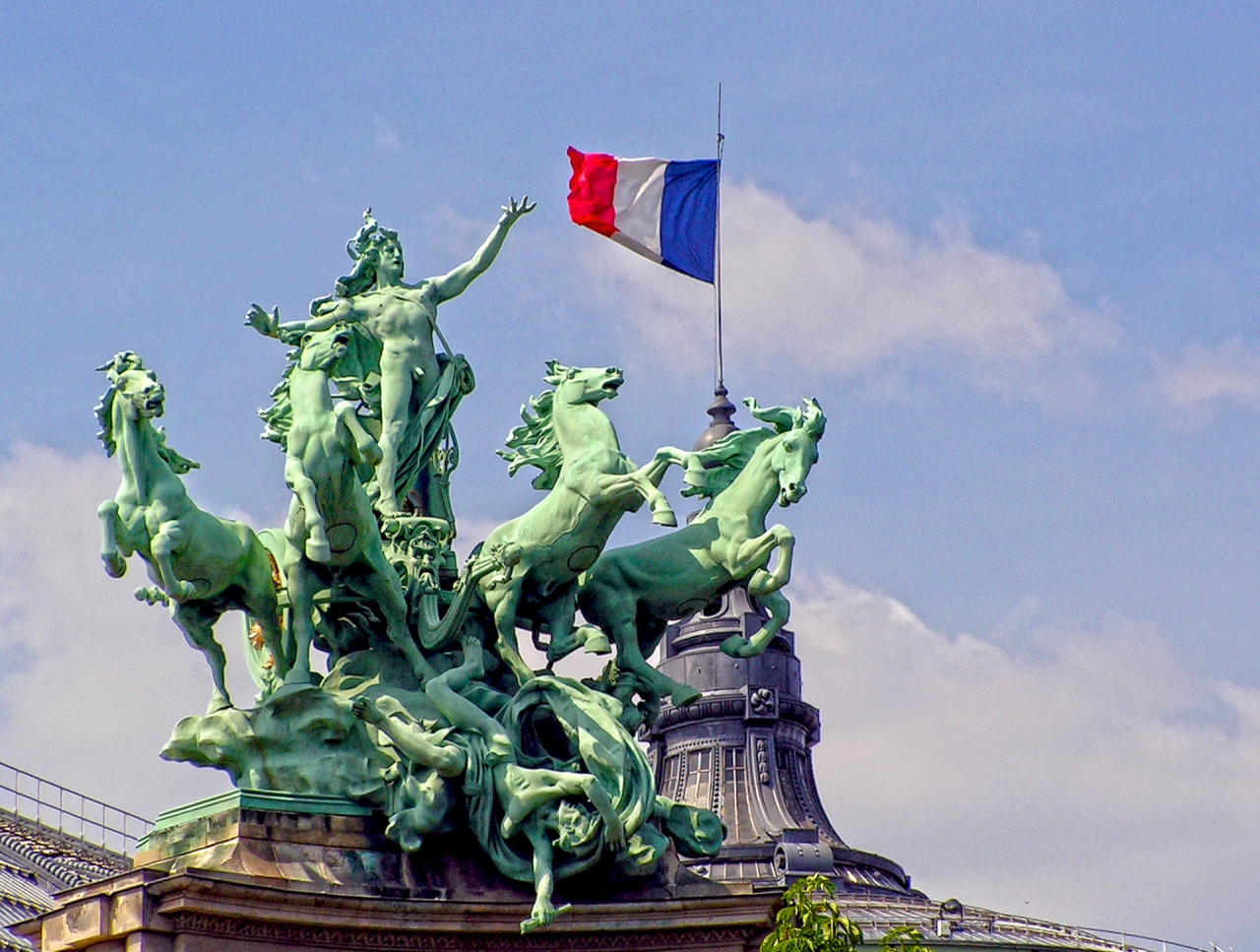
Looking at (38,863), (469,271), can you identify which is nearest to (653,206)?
(469,271)

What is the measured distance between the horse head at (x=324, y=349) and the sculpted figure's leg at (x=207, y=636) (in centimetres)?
320

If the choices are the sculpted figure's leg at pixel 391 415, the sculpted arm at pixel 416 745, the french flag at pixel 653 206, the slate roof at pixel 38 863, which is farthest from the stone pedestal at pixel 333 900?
the slate roof at pixel 38 863

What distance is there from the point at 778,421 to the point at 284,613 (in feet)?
22.5

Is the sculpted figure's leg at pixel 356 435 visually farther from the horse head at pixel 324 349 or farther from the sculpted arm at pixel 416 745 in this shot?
the sculpted arm at pixel 416 745

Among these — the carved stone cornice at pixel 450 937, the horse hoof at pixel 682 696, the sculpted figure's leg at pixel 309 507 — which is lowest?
→ the carved stone cornice at pixel 450 937

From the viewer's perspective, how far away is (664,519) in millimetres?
35844

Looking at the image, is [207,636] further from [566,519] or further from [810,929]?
[810,929]

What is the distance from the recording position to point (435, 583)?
124 feet

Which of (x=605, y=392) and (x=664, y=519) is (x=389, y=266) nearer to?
(x=605, y=392)

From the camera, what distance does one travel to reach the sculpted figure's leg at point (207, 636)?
3609 cm

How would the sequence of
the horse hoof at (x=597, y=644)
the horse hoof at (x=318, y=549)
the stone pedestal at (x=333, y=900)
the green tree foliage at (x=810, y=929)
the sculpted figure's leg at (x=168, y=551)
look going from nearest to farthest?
the green tree foliage at (x=810, y=929), the stone pedestal at (x=333, y=900), the sculpted figure's leg at (x=168, y=551), the horse hoof at (x=318, y=549), the horse hoof at (x=597, y=644)

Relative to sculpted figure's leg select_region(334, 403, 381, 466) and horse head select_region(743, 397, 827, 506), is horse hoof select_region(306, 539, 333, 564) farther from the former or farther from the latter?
horse head select_region(743, 397, 827, 506)

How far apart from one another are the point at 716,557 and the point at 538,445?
Result: 2.77 m

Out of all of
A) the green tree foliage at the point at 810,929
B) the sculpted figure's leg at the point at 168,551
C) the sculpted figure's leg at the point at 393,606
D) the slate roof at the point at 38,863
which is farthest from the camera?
the slate roof at the point at 38,863
